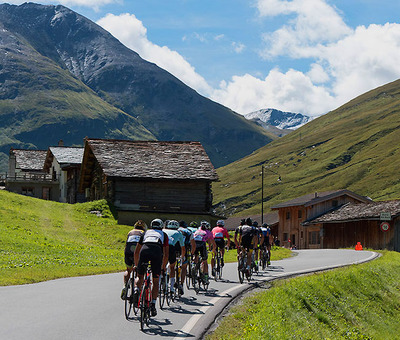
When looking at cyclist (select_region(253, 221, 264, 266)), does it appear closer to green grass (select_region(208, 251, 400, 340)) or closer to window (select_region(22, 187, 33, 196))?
green grass (select_region(208, 251, 400, 340))

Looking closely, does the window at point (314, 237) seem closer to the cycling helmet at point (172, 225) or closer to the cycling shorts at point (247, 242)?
the cycling shorts at point (247, 242)

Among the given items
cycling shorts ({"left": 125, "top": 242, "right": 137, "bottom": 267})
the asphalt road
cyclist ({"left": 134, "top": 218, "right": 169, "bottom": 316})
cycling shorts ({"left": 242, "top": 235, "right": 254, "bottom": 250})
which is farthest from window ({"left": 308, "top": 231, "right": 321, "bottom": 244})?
cyclist ({"left": 134, "top": 218, "right": 169, "bottom": 316})

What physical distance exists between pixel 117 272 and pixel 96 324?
1348cm

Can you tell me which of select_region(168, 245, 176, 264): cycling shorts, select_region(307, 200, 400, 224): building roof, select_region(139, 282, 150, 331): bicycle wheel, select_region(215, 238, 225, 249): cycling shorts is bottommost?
select_region(139, 282, 150, 331): bicycle wheel

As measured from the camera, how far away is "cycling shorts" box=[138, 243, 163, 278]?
1269cm

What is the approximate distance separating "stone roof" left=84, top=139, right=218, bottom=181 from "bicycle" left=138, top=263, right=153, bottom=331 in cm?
3759

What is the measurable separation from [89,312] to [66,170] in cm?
6401

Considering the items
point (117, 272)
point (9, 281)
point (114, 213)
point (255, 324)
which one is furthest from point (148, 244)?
point (114, 213)

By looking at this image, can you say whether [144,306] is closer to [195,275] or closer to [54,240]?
[195,275]

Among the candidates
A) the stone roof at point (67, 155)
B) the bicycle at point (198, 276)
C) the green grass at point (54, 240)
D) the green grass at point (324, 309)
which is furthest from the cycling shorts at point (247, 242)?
the stone roof at point (67, 155)

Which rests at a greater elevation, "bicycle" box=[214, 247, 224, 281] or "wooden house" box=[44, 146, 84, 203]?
"wooden house" box=[44, 146, 84, 203]

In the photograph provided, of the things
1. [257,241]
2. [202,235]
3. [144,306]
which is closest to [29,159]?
[257,241]

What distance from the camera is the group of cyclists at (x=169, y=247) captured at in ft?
41.9

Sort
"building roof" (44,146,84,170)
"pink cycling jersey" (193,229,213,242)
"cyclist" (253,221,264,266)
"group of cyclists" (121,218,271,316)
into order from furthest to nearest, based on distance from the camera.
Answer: "building roof" (44,146,84,170) → "cyclist" (253,221,264,266) → "pink cycling jersey" (193,229,213,242) → "group of cyclists" (121,218,271,316)
